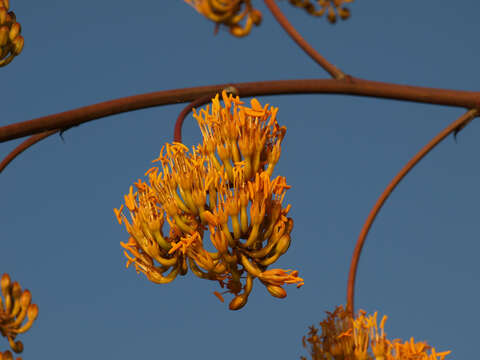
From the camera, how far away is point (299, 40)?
2557 mm

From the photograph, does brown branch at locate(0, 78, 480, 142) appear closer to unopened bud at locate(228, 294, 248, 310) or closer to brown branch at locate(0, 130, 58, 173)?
brown branch at locate(0, 130, 58, 173)

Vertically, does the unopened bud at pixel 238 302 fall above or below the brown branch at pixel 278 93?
below

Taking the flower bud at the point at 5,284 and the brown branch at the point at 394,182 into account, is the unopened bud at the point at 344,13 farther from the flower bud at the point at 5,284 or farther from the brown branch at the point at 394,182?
the flower bud at the point at 5,284

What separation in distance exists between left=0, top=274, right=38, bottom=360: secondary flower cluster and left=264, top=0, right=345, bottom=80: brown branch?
1.38 m

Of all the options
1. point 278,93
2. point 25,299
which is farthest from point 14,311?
point 278,93

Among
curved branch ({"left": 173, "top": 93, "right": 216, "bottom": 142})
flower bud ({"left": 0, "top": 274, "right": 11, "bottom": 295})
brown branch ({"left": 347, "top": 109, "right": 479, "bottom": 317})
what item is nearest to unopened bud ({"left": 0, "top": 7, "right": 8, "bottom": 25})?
curved branch ({"left": 173, "top": 93, "right": 216, "bottom": 142})

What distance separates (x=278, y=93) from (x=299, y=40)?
0.93ft

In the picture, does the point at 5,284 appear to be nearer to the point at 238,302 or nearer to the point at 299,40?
the point at 238,302

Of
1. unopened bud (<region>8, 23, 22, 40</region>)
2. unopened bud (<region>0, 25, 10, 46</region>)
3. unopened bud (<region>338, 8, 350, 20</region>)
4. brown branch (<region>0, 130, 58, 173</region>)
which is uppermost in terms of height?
unopened bud (<region>8, 23, 22, 40</region>)

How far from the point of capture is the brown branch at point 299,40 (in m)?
2.53

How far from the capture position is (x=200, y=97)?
260 centimetres

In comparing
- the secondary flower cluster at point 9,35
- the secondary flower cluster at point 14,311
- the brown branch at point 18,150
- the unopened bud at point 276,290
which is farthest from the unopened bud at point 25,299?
the secondary flower cluster at point 9,35

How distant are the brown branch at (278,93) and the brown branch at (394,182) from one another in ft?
0.27

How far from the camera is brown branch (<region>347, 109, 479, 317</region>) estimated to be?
8.50 ft
